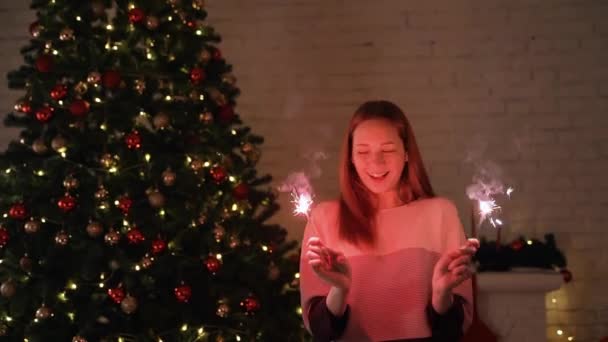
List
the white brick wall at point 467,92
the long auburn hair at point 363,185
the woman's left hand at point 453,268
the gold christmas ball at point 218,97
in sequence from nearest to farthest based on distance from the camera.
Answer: the woman's left hand at point 453,268 < the long auburn hair at point 363,185 < the gold christmas ball at point 218,97 < the white brick wall at point 467,92

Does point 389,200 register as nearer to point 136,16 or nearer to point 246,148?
point 246,148

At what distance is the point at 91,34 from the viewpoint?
245cm

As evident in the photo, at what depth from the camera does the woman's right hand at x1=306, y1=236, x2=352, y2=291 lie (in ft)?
5.00

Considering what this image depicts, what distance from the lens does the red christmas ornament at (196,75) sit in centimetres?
246

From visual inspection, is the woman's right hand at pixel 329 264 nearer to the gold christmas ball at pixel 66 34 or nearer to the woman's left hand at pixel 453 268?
the woman's left hand at pixel 453 268

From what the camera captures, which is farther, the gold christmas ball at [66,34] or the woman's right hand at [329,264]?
the gold christmas ball at [66,34]

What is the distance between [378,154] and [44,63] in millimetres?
1294

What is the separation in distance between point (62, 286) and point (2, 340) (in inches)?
11.2

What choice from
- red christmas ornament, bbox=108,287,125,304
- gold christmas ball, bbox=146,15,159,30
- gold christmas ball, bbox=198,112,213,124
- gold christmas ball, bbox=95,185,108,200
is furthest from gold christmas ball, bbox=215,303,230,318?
gold christmas ball, bbox=146,15,159,30

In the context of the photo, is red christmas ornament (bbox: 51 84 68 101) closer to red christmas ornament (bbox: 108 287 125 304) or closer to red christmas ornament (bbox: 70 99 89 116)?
red christmas ornament (bbox: 70 99 89 116)

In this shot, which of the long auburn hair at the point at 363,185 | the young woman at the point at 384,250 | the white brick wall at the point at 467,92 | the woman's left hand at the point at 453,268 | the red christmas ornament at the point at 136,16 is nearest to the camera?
the woman's left hand at the point at 453,268

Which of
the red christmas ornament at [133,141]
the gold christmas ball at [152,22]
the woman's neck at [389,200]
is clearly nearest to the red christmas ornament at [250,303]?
the red christmas ornament at [133,141]

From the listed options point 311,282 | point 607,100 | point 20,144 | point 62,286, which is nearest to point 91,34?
point 20,144

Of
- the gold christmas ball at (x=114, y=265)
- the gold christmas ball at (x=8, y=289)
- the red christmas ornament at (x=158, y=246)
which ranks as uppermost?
the red christmas ornament at (x=158, y=246)
